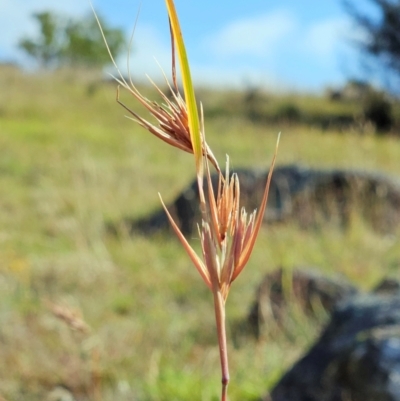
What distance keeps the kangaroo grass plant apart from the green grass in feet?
4.04

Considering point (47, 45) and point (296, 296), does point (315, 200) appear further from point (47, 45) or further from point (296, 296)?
point (47, 45)

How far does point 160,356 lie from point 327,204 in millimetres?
3533

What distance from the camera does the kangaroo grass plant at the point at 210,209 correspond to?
12.5 inches

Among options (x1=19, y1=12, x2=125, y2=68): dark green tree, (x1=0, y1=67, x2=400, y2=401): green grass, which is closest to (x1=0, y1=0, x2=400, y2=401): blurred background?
(x1=0, y1=67, x2=400, y2=401): green grass

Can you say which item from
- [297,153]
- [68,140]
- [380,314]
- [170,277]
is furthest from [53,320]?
[68,140]

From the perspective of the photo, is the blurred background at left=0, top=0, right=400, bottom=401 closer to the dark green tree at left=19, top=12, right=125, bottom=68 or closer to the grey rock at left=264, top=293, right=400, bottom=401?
the grey rock at left=264, top=293, right=400, bottom=401

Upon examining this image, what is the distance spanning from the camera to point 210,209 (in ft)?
1.10

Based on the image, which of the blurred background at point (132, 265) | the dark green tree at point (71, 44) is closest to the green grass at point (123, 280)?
the blurred background at point (132, 265)

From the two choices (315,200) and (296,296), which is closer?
(296,296)

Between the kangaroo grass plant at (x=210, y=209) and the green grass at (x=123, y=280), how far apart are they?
123 centimetres

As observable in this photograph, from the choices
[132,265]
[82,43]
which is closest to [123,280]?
[132,265]

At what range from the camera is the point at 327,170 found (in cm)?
619

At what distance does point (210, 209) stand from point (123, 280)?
13.3 feet

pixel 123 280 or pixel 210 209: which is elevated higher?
pixel 210 209
